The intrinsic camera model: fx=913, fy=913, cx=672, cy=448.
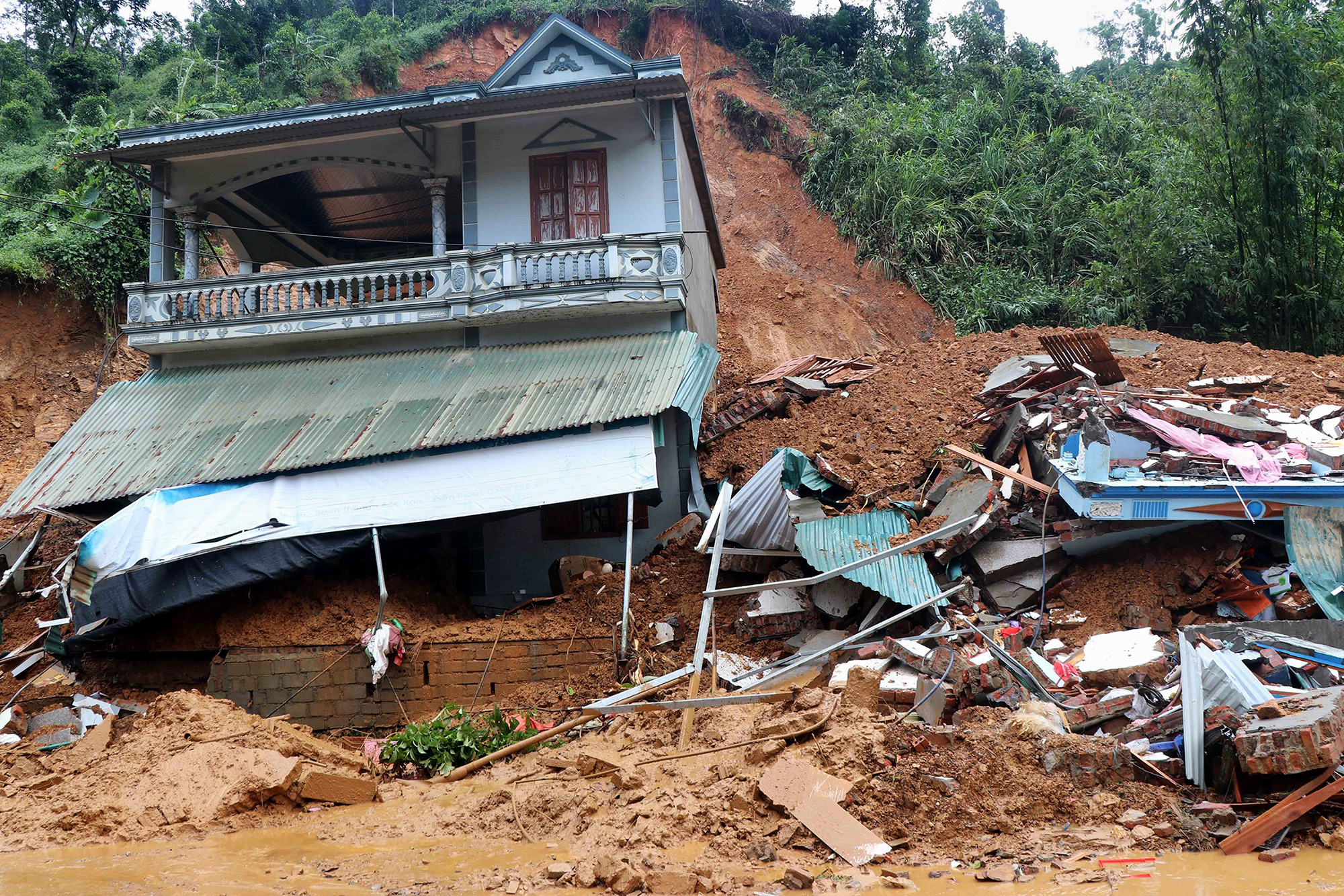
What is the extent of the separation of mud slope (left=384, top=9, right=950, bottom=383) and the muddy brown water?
12.4 metres

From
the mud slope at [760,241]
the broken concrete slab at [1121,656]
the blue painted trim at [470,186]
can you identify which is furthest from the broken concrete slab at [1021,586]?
the mud slope at [760,241]

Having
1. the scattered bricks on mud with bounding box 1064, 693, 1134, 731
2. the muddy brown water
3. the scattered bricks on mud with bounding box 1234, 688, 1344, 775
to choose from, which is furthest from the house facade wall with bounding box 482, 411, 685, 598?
the scattered bricks on mud with bounding box 1234, 688, 1344, 775

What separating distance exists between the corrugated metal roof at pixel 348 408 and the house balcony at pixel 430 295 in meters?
0.50

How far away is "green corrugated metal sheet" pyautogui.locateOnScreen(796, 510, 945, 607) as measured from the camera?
8992mm

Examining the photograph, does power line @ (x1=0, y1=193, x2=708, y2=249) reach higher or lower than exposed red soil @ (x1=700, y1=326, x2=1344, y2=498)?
higher

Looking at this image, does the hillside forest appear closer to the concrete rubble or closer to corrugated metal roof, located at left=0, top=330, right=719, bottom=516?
corrugated metal roof, located at left=0, top=330, right=719, bottom=516

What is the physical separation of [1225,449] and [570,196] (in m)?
8.70

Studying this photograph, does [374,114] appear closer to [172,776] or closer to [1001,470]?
[172,776]

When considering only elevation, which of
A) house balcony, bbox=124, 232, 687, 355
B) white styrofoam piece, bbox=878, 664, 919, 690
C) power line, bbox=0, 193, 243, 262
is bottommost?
white styrofoam piece, bbox=878, 664, 919, 690

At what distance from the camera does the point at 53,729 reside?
9.32m

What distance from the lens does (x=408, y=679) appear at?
9.47 metres

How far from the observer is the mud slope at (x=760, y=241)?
2373 centimetres

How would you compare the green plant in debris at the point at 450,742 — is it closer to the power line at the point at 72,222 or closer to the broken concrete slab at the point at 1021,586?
the broken concrete slab at the point at 1021,586

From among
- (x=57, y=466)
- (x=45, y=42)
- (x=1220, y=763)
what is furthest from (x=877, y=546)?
(x=45, y=42)
